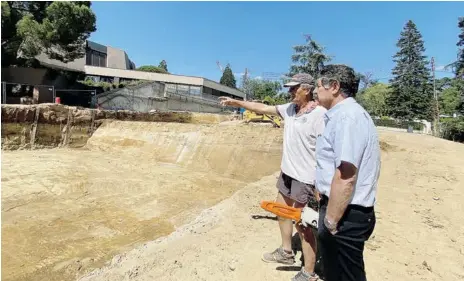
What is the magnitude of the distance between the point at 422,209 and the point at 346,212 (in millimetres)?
4659

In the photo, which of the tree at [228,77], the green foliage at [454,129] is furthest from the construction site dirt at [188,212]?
the tree at [228,77]

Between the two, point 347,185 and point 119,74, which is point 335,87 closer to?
point 347,185

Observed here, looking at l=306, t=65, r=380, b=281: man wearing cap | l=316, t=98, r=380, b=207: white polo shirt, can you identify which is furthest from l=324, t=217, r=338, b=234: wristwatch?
l=316, t=98, r=380, b=207: white polo shirt

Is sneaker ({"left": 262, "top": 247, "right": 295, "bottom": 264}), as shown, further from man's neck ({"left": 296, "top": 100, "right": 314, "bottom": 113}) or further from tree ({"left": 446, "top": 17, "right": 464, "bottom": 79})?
tree ({"left": 446, "top": 17, "right": 464, "bottom": 79})

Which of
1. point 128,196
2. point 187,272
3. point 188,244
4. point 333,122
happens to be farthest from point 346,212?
point 128,196

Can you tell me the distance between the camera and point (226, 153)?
13.1 m

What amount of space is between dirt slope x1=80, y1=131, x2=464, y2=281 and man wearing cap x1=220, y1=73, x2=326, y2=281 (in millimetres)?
418

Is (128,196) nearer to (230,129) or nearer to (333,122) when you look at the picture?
(230,129)

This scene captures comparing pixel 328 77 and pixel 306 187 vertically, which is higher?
pixel 328 77

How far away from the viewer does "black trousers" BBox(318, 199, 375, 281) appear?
184cm

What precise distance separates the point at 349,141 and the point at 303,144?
104cm

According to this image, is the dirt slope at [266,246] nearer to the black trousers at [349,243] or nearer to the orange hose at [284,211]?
the orange hose at [284,211]

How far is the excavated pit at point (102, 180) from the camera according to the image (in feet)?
18.3

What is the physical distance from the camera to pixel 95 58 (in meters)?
39.9
